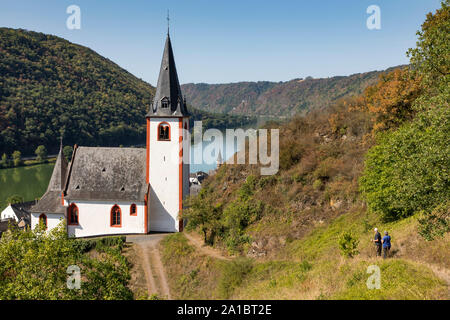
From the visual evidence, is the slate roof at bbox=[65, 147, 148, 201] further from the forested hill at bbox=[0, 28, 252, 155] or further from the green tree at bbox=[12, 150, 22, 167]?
the forested hill at bbox=[0, 28, 252, 155]

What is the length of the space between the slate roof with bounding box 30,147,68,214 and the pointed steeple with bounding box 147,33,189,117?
907cm

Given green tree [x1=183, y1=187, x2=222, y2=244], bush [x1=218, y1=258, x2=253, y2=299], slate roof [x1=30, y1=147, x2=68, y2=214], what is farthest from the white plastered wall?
bush [x1=218, y1=258, x2=253, y2=299]

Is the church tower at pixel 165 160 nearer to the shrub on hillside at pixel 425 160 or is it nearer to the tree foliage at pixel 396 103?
the tree foliage at pixel 396 103

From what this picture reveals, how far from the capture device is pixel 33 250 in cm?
1407

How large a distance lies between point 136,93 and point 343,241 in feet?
386

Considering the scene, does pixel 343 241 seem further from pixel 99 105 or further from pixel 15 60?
pixel 15 60

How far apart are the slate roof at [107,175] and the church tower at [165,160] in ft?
3.97

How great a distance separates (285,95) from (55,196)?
113 meters

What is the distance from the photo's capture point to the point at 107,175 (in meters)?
30.2

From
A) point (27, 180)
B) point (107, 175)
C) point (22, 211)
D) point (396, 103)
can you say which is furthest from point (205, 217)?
point (27, 180)

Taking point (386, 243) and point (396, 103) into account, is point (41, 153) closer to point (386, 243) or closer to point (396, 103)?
point (396, 103)

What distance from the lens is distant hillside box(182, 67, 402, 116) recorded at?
292ft

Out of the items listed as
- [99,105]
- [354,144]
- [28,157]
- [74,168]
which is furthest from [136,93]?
[354,144]

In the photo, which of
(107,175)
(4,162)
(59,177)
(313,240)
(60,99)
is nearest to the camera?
(313,240)
